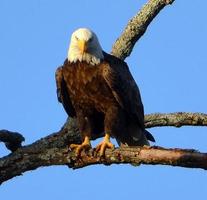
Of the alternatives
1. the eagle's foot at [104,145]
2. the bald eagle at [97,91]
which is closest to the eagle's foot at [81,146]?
the bald eagle at [97,91]

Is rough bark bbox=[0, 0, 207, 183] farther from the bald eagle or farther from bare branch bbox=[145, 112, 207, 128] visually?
the bald eagle

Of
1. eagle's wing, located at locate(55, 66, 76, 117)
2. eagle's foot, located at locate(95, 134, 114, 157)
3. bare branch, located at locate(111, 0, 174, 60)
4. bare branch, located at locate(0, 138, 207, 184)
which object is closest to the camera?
bare branch, located at locate(0, 138, 207, 184)

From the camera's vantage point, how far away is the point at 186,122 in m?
7.67

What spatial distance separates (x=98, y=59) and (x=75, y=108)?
2.04 ft

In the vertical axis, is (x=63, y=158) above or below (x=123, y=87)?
below

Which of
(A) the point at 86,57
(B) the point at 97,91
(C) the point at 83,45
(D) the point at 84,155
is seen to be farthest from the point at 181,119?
(D) the point at 84,155

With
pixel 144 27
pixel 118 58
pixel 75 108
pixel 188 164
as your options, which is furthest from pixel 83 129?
pixel 188 164

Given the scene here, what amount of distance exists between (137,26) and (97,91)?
3.60 ft

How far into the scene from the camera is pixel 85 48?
759 cm

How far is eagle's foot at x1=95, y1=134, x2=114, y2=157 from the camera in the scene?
632cm

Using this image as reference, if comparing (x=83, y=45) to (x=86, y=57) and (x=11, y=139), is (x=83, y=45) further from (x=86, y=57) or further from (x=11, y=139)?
(x=11, y=139)

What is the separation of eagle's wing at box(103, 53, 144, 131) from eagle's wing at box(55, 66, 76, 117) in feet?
1.78

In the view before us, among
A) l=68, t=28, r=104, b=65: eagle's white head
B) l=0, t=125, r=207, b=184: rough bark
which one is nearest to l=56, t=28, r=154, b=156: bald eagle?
l=68, t=28, r=104, b=65: eagle's white head

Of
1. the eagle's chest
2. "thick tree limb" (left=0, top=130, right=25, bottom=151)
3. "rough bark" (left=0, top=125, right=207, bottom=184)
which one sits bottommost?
"rough bark" (left=0, top=125, right=207, bottom=184)
